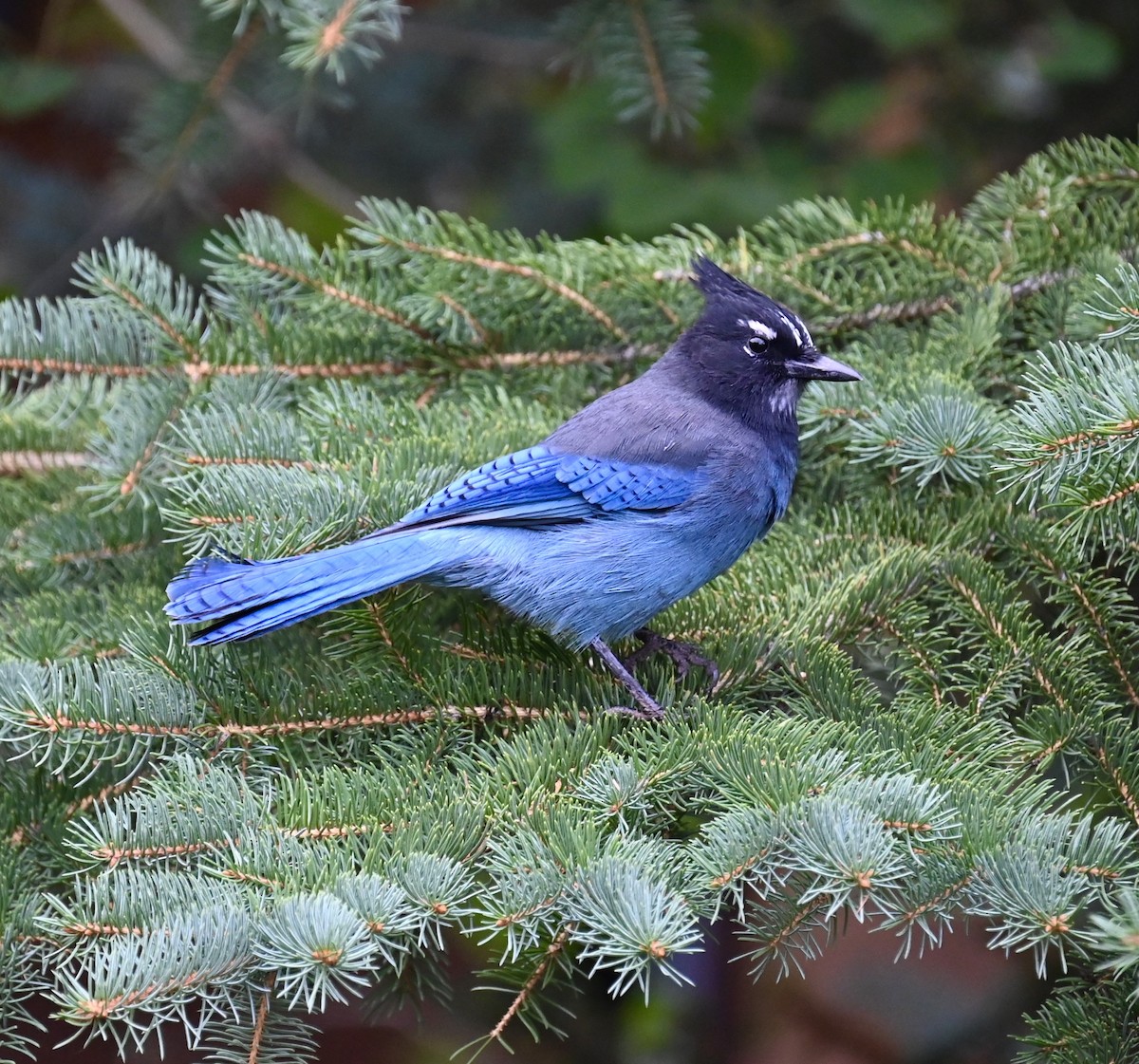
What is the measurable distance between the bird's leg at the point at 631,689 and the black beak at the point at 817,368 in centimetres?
67

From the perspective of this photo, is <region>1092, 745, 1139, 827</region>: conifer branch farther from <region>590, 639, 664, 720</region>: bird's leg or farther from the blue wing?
the blue wing

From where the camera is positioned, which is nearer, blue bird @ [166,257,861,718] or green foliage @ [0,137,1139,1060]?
green foliage @ [0,137,1139,1060]

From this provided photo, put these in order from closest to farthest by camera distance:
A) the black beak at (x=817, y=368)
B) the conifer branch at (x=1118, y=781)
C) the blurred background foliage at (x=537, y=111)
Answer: the conifer branch at (x=1118, y=781), the black beak at (x=817, y=368), the blurred background foliage at (x=537, y=111)

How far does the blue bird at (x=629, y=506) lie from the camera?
2.05 m

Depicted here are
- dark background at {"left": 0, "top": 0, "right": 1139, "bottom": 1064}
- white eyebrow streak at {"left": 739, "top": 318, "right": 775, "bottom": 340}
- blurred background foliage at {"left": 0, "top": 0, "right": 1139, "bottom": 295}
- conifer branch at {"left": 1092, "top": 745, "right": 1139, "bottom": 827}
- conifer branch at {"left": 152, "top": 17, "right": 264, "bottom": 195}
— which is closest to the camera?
conifer branch at {"left": 1092, "top": 745, "right": 1139, "bottom": 827}

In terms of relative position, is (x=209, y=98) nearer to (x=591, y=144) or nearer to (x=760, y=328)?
(x=591, y=144)

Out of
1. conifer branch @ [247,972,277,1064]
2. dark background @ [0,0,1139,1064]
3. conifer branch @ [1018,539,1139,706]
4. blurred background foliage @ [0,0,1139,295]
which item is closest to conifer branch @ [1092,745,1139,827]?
conifer branch @ [1018,539,1139,706]

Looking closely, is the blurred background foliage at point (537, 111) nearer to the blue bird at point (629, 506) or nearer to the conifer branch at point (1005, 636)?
the blue bird at point (629, 506)

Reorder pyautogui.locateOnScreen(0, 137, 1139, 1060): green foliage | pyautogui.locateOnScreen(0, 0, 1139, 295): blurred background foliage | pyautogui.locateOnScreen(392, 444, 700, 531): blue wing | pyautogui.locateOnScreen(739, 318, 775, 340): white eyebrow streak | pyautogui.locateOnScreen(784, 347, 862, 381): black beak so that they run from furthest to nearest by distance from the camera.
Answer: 1. pyautogui.locateOnScreen(0, 0, 1139, 295): blurred background foliage
2. pyautogui.locateOnScreen(739, 318, 775, 340): white eyebrow streak
3. pyautogui.locateOnScreen(784, 347, 862, 381): black beak
4. pyautogui.locateOnScreen(392, 444, 700, 531): blue wing
5. pyautogui.locateOnScreen(0, 137, 1139, 1060): green foliage

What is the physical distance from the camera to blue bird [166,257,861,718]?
2047 millimetres

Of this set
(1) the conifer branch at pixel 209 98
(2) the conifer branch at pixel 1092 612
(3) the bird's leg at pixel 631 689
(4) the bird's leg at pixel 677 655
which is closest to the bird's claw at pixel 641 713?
(3) the bird's leg at pixel 631 689

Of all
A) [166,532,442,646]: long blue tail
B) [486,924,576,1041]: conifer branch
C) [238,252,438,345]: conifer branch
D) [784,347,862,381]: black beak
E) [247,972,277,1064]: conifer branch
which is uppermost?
[784,347,862,381]: black beak

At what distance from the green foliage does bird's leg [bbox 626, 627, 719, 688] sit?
0.15 feet

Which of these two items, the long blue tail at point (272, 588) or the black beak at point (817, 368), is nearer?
the long blue tail at point (272, 588)
